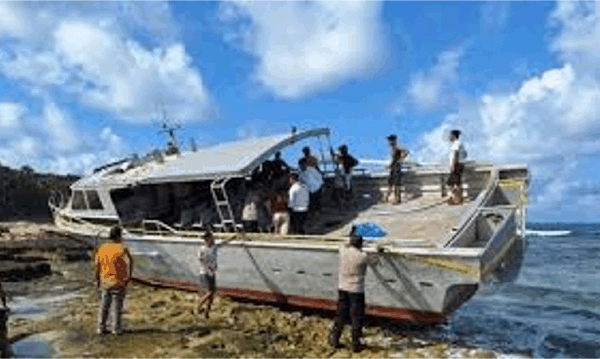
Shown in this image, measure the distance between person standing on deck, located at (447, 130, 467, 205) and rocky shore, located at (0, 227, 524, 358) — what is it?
3.53 metres

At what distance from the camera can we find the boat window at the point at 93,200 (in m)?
21.8

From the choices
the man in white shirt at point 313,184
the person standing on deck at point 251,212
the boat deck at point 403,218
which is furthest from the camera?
the man in white shirt at point 313,184

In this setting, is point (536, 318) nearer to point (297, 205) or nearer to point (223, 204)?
point (297, 205)

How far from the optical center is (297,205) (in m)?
16.1

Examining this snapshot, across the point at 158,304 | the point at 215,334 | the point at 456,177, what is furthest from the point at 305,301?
the point at 456,177

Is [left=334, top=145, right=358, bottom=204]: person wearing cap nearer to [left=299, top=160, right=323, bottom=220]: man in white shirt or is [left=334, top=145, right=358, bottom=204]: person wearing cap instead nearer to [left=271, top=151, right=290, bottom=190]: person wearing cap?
[left=299, top=160, right=323, bottom=220]: man in white shirt

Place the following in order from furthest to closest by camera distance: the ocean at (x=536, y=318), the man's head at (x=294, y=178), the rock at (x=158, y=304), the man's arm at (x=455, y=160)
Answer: the man's arm at (x=455, y=160)
the man's head at (x=294, y=178)
the rock at (x=158, y=304)
the ocean at (x=536, y=318)

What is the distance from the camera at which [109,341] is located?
1246cm

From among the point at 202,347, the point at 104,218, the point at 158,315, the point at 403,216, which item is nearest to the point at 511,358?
the point at 403,216

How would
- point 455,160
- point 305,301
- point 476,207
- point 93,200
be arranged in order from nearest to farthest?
point 476,207 < point 305,301 < point 455,160 < point 93,200

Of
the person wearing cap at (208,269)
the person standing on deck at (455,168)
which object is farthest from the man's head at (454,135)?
the person wearing cap at (208,269)

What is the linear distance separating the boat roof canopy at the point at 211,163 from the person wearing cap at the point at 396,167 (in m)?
1.85

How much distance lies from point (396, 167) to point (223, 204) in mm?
4460

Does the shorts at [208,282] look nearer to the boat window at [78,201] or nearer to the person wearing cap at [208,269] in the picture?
the person wearing cap at [208,269]
